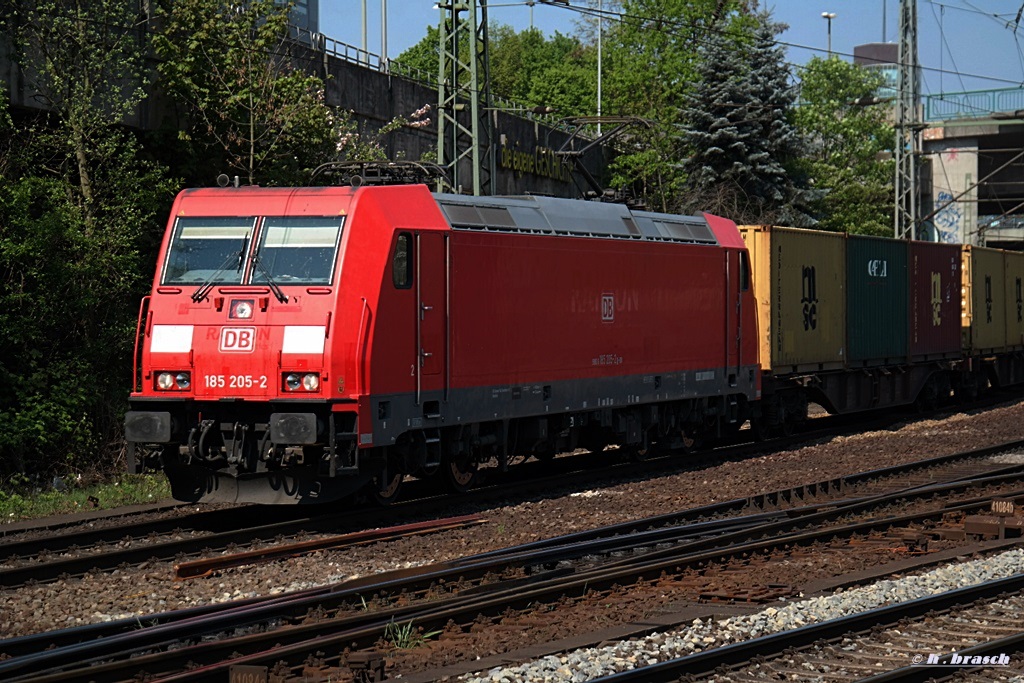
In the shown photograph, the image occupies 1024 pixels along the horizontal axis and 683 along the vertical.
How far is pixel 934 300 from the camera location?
2858 cm

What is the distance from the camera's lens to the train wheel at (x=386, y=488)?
14461 millimetres

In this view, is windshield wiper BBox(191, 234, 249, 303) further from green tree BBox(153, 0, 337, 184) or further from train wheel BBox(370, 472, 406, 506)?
green tree BBox(153, 0, 337, 184)

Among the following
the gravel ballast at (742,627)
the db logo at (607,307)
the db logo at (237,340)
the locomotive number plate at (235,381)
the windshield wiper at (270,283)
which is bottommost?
the gravel ballast at (742,627)

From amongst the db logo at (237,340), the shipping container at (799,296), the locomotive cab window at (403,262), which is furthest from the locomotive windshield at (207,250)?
the shipping container at (799,296)

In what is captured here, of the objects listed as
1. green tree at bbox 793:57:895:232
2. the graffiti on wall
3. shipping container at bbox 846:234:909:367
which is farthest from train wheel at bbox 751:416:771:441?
the graffiti on wall

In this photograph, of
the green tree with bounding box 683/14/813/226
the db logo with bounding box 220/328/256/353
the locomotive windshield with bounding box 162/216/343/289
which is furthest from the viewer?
the green tree with bounding box 683/14/813/226

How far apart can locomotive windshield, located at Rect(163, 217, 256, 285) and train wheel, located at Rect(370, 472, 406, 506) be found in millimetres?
2723

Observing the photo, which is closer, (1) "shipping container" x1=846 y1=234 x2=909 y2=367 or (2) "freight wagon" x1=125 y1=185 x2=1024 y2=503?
(2) "freight wagon" x1=125 y1=185 x2=1024 y2=503

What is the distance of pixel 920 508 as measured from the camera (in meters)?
14.6

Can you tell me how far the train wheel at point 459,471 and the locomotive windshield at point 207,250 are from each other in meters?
3.50

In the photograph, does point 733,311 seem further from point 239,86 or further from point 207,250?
point 207,250

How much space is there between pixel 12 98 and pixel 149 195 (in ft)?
7.73

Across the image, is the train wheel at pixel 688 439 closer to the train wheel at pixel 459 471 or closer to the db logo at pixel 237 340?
the train wheel at pixel 459 471

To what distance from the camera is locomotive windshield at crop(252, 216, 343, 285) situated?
1345 centimetres
